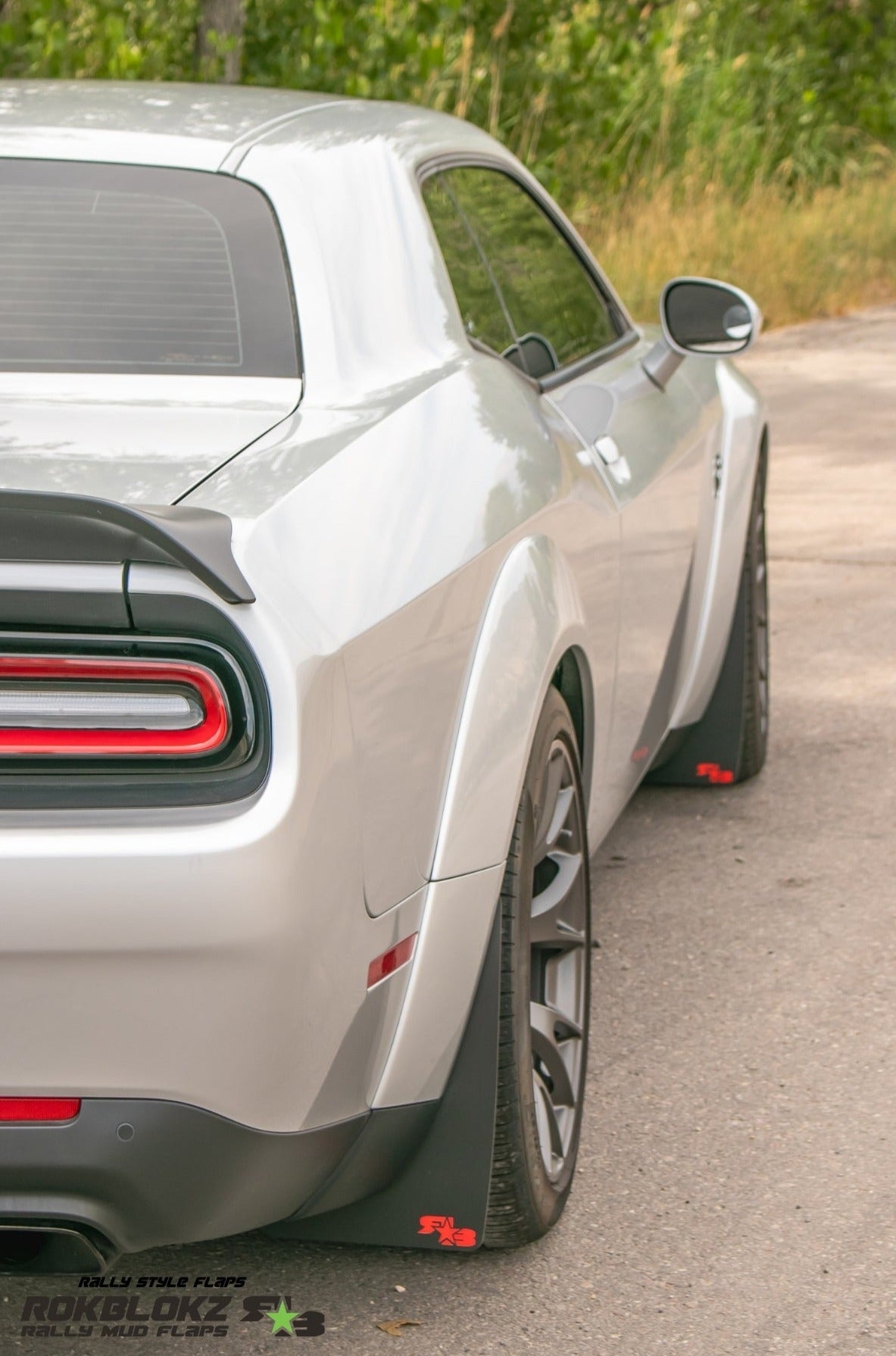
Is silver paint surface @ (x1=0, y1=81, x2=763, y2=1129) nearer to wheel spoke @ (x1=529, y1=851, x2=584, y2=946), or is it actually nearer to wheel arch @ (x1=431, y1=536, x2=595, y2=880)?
wheel arch @ (x1=431, y1=536, x2=595, y2=880)

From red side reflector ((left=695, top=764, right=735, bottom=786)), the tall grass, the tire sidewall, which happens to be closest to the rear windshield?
the tire sidewall

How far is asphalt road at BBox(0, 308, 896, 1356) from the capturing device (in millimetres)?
2553

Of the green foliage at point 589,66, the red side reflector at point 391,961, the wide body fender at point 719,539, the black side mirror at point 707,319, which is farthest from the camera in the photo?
the green foliage at point 589,66

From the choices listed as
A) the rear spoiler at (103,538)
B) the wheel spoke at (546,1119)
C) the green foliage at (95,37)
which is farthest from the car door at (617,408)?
the green foliage at (95,37)

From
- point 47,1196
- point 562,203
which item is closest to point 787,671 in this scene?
point 47,1196

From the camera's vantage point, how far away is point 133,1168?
1.95 metres

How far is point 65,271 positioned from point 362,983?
130cm

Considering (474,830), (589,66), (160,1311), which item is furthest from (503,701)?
(589,66)

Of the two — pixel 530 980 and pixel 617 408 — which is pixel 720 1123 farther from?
pixel 617 408

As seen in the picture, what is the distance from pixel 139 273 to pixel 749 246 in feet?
40.5

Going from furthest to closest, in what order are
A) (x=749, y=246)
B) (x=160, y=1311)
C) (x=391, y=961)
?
(x=749, y=246), (x=160, y=1311), (x=391, y=961)

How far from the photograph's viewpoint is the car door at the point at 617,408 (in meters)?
3.40

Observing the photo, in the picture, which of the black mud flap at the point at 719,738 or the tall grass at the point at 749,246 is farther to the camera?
the tall grass at the point at 749,246

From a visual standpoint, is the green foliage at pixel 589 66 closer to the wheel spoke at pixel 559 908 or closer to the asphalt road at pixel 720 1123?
the asphalt road at pixel 720 1123
